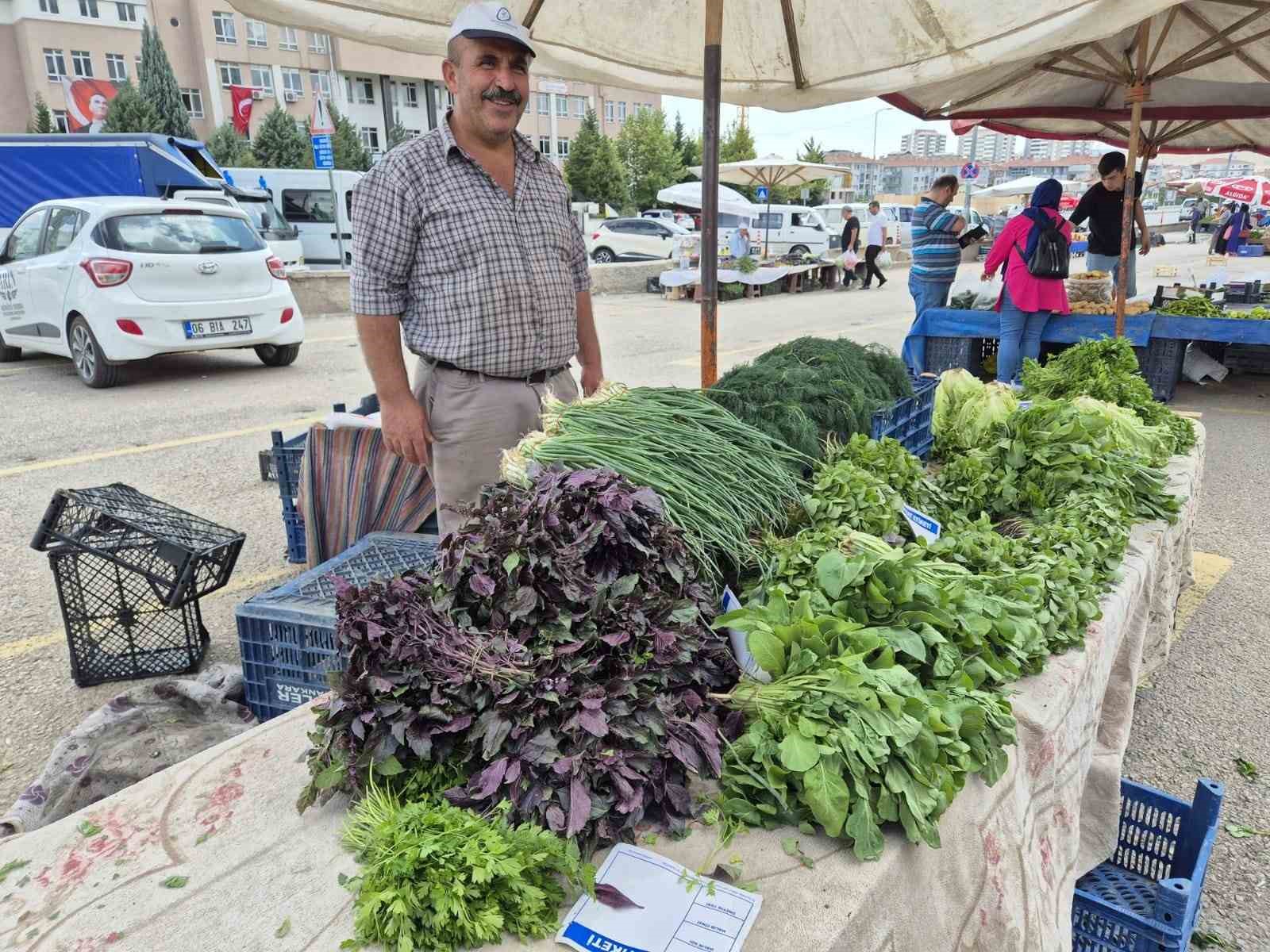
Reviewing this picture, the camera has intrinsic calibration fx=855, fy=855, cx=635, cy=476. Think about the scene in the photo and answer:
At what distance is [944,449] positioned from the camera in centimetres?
374

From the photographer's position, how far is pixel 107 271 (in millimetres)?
8109

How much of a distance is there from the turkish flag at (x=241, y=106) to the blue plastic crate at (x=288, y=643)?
138ft

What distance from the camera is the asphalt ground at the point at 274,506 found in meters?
2.99

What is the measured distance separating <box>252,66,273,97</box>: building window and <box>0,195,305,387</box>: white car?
4404cm

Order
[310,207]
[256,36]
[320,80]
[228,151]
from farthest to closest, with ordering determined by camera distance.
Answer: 1. [320,80]
2. [256,36]
3. [228,151]
4. [310,207]

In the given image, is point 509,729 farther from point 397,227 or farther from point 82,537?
point 82,537

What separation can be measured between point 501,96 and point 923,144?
148 m

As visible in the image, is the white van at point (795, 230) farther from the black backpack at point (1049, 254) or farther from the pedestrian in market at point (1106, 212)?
the black backpack at point (1049, 254)

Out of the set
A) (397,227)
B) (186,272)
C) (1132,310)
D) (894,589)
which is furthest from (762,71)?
(186,272)

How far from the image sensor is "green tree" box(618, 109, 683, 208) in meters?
44.2

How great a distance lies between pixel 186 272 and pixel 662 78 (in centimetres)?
619

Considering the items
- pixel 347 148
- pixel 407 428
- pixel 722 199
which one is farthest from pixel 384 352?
pixel 347 148

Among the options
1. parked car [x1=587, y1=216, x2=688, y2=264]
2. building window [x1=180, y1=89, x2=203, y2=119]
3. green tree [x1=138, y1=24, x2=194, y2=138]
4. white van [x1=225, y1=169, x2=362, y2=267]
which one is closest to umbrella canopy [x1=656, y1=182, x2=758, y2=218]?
parked car [x1=587, y1=216, x2=688, y2=264]

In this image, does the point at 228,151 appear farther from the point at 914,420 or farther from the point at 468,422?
the point at 914,420
